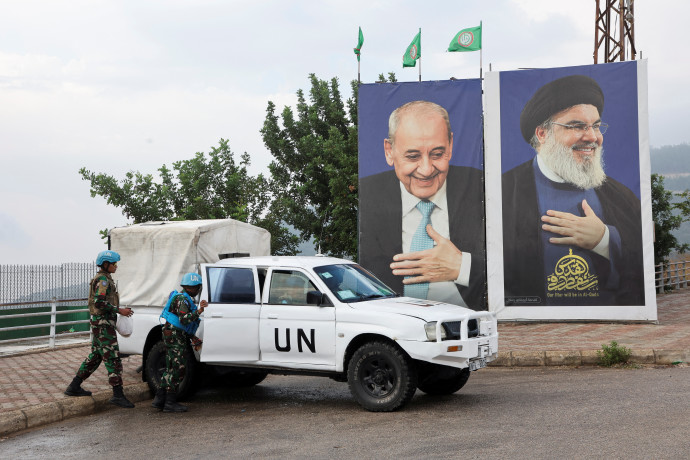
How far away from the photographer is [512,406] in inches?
322

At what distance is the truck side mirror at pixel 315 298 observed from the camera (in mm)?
8602

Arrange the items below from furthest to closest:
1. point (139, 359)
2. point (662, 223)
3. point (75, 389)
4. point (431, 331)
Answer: point (662, 223) → point (139, 359) → point (75, 389) → point (431, 331)

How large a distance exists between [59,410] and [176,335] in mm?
1616

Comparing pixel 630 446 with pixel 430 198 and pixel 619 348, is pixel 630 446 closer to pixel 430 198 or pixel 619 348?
pixel 619 348

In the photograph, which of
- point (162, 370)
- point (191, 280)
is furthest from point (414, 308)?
point (162, 370)

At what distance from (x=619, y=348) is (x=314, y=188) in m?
25.1

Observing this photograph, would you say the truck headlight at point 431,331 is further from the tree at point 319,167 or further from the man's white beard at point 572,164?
the tree at point 319,167

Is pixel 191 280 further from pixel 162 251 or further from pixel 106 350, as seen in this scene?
pixel 162 251

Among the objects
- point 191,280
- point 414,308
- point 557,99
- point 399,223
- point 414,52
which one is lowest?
point 414,308

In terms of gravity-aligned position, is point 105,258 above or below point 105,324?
above

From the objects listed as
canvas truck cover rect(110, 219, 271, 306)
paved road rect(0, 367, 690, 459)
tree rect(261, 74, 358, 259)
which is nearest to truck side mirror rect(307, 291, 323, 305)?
paved road rect(0, 367, 690, 459)

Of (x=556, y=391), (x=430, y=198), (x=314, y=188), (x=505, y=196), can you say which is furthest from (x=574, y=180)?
(x=314, y=188)

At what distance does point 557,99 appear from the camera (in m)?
17.8

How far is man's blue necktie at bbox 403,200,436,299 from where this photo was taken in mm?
18406
